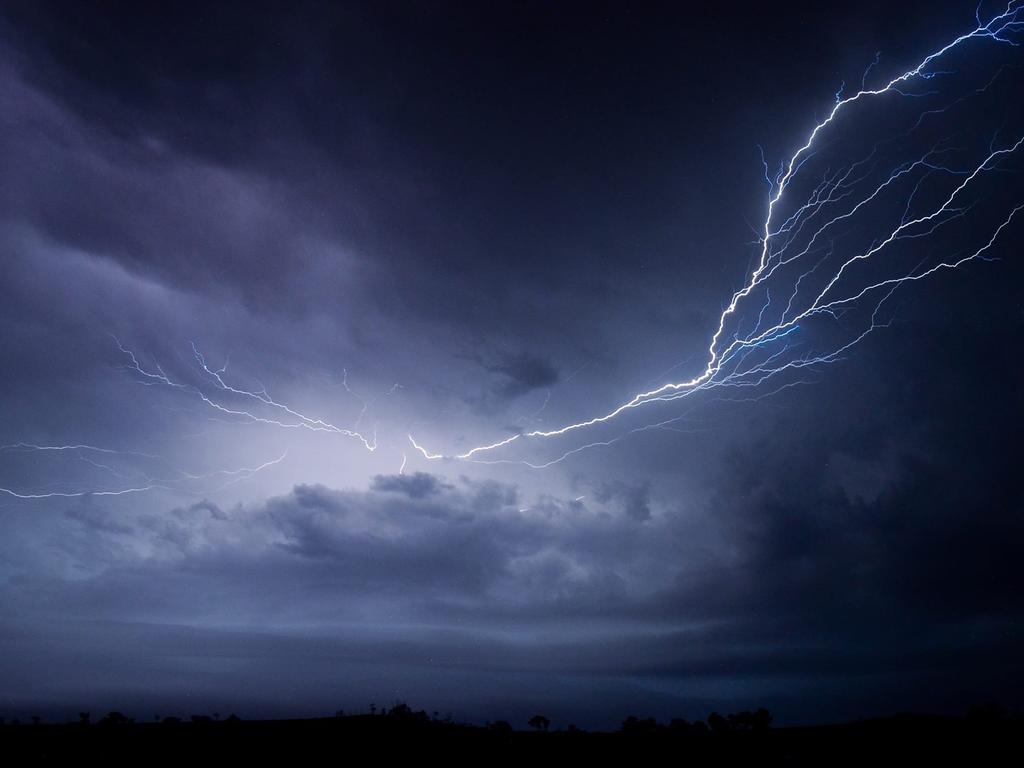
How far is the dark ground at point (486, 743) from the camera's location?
12.2m

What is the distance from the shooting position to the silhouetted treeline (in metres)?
12.2

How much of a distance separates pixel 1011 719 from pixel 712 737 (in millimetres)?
6440

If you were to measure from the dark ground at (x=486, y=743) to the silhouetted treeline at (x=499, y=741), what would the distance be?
0.02 meters

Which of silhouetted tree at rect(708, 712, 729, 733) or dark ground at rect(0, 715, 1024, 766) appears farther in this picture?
silhouetted tree at rect(708, 712, 729, 733)

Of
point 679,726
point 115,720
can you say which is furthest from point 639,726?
point 115,720

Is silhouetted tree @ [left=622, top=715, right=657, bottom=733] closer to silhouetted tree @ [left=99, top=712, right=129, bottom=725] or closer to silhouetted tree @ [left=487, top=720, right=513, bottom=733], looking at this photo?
silhouetted tree @ [left=487, top=720, right=513, bottom=733]

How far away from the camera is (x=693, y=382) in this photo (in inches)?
955

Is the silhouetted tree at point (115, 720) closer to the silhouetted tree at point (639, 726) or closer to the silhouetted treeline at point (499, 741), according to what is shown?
the silhouetted treeline at point (499, 741)

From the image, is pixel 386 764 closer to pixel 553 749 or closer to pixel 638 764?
pixel 553 749

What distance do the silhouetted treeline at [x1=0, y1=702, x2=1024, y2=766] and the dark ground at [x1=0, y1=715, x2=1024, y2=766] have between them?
0.02 meters

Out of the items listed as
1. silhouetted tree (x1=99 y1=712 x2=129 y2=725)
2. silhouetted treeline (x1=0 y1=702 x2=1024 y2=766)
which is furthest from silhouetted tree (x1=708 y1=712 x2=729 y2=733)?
silhouetted tree (x1=99 y1=712 x2=129 y2=725)

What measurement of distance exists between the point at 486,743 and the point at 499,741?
0.51 meters

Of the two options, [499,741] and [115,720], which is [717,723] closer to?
[499,741]

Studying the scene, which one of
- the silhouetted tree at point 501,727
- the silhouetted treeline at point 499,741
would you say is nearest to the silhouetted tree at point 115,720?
the silhouetted treeline at point 499,741
